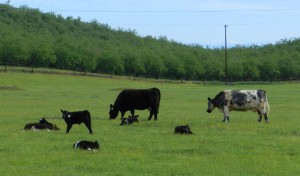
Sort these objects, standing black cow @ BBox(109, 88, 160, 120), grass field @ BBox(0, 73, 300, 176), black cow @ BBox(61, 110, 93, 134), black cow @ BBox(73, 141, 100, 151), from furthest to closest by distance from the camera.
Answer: standing black cow @ BBox(109, 88, 160, 120), black cow @ BBox(61, 110, 93, 134), black cow @ BBox(73, 141, 100, 151), grass field @ BBox(0, 73, 300, 176)

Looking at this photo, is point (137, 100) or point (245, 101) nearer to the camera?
point (245, 101)

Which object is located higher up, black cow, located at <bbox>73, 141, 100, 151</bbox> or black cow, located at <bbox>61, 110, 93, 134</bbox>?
black cow, located at <bbox>61, 110, 93, 134</bbox>

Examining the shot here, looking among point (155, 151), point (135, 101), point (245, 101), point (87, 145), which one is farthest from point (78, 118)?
point (245, 101)

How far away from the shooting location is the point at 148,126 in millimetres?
24406

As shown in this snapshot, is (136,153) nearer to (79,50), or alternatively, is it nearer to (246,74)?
(79,50)

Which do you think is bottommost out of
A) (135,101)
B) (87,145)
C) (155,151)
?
(155,151)

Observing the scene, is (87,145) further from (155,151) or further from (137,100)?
(137,100)

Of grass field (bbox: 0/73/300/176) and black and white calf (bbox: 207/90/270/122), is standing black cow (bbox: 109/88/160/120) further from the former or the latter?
grass field (bbox: 0/73/300/176)

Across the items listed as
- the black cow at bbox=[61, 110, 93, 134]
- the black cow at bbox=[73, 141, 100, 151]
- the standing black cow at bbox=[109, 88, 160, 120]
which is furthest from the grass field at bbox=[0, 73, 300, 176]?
the standing black cow at bbox=[109, 88, 160, 120]

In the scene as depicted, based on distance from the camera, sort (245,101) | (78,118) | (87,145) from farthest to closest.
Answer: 1. (245,101)
2. (78,118)
3. (87,145)

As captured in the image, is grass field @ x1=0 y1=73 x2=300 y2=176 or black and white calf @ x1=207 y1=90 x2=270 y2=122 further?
black and white calf @ x1=207 y1=90 x2=270 y2=122

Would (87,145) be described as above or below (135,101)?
below

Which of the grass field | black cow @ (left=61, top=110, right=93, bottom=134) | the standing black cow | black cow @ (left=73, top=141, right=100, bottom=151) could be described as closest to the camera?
the grass field

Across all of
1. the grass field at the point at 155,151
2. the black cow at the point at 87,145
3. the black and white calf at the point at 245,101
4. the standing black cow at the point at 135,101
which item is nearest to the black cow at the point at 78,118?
the grass field at the point at 155,151
